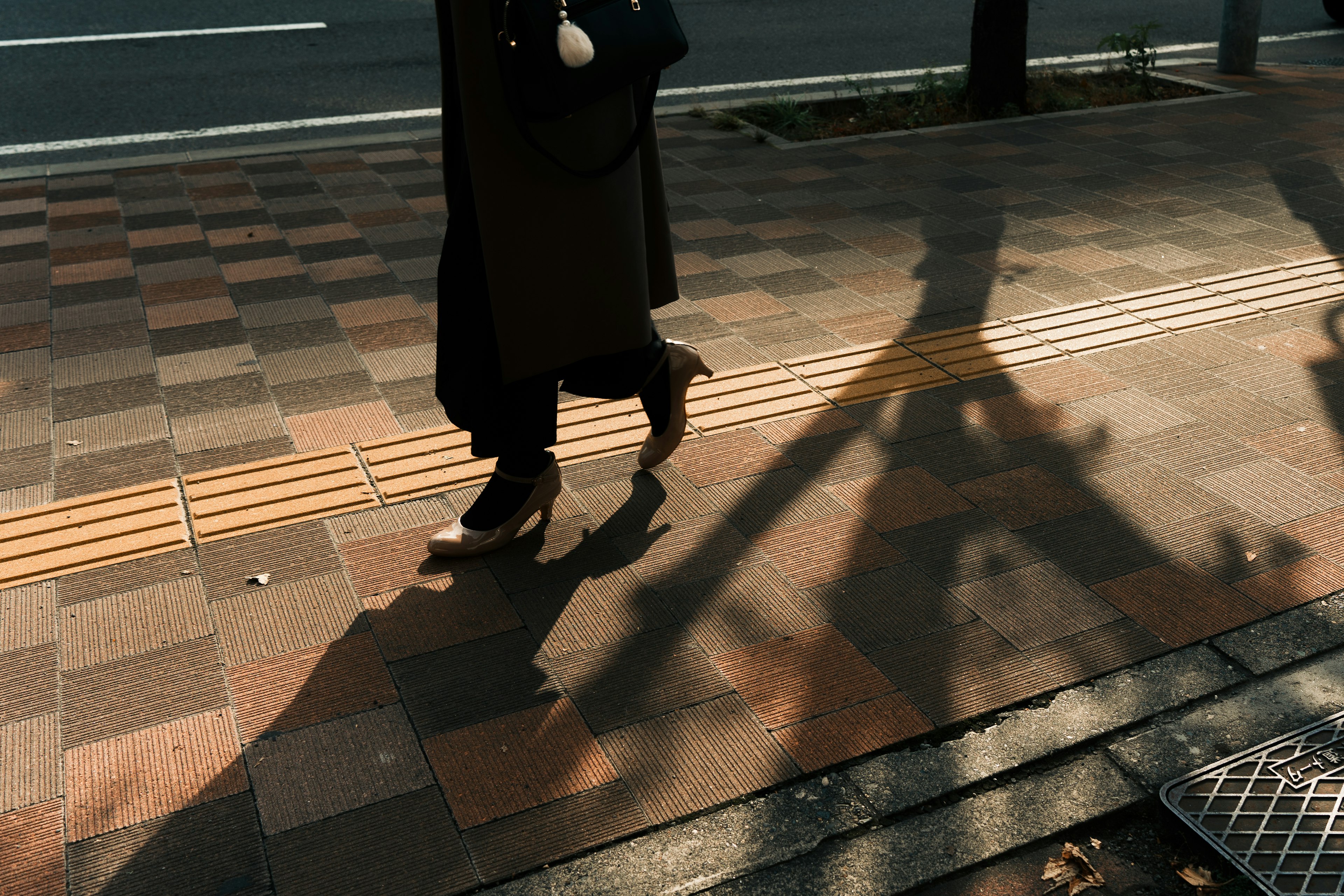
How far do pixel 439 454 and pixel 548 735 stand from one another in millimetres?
1435

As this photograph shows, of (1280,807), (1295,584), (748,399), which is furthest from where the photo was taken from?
(748,399)

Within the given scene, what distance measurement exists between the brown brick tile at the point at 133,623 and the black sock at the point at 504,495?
727mm

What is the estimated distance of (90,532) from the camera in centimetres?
323

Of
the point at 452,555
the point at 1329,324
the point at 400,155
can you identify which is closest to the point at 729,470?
the point at 452,555

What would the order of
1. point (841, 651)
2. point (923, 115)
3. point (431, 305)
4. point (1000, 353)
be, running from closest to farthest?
point (841, 651) → point (1000, 353) → point (431, 305) → point (923, 115)

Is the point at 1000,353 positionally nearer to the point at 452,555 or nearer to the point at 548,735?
the point at 452,555

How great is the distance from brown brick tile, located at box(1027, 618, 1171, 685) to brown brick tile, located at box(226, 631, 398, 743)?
5.05 feet

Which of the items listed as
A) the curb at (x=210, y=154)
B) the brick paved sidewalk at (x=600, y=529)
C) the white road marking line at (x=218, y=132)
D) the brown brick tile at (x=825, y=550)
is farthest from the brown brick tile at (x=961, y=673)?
the white road marking line at (x=218, y=132)

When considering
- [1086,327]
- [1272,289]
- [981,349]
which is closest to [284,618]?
[981,349]

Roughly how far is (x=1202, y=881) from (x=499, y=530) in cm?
187

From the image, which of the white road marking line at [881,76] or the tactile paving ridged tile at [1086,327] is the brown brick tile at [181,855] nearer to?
the tactile paving ridged tile at [1086,327]

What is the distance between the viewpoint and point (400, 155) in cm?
731

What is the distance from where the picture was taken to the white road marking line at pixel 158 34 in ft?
34.8

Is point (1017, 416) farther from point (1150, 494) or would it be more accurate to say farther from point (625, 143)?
point (625, 143)
